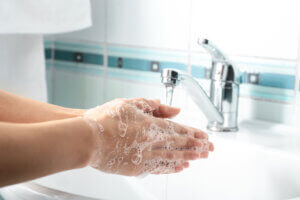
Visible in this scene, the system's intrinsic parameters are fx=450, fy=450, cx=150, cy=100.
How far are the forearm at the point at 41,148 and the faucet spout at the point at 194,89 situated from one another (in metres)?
0.25

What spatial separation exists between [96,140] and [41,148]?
2.9 inches

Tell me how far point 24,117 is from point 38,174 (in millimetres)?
163

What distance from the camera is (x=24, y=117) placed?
0.61m

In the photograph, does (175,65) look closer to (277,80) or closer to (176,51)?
(176,51)

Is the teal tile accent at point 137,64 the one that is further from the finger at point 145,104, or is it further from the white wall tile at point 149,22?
the finger at point 145,104

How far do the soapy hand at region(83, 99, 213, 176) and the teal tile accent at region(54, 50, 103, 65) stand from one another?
19.8 inches

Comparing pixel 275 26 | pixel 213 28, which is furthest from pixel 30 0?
pixel 275 26

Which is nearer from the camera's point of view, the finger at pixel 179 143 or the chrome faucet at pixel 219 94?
the finger at pixel 179 143

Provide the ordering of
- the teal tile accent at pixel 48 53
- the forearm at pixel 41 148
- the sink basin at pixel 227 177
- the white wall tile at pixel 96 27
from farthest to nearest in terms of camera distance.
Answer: the teal tile accent at pixel 48 53 → the white wall tile at pixel 96 27 → the sink basin at pixel 227 177 → the forearm at pixel 41 148

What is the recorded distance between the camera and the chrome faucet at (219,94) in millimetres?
786

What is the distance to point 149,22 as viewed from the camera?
99cm

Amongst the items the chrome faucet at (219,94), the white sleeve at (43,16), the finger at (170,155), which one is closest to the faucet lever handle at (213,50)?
the chrome faucet at (219,94)

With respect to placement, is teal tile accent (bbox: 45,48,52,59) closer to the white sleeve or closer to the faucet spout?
the white sleeve

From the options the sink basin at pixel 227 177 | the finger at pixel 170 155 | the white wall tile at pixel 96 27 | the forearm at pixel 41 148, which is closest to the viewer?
the forearm at pixel 41 148
